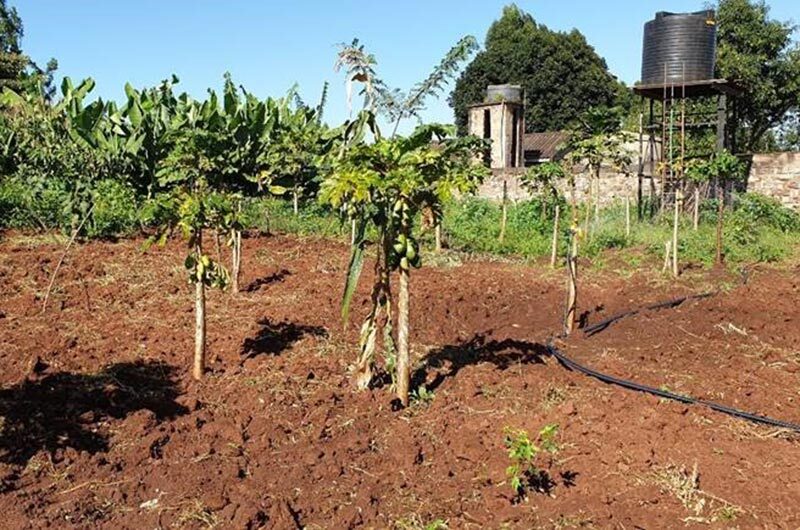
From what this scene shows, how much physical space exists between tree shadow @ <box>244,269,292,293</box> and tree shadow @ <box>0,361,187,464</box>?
2.43 metres

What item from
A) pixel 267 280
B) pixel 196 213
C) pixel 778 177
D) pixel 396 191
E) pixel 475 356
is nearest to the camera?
pixel 396 191

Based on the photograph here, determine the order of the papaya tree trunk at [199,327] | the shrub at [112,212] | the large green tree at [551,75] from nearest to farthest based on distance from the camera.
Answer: the papaya tree trunk at [199,327] → the shrub at [112,212] → the large green tree at [551,75]

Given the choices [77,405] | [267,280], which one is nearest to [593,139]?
[267,280]

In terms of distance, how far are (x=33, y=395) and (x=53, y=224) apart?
685 cm

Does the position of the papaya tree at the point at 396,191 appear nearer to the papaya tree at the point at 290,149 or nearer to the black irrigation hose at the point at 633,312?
the black irrigation hose at the point at 633,312

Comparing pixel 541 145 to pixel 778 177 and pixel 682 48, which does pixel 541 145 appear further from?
pixel 778 177

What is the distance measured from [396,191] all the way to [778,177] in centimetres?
1394

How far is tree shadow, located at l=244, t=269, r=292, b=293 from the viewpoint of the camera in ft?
26.0

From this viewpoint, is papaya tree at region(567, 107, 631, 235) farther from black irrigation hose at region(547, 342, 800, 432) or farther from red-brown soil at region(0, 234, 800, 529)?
black irrigation hose at region(547, 342, 800, 432)

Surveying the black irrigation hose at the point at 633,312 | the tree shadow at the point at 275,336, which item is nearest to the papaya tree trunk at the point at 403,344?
the tree shadow at the point at 275,336

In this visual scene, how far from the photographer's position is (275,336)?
6242 millimetres

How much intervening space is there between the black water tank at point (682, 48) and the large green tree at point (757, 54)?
767 centimetres

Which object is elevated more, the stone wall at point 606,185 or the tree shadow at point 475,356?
the stone wall at point 606,185

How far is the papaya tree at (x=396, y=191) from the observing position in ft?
14.6
